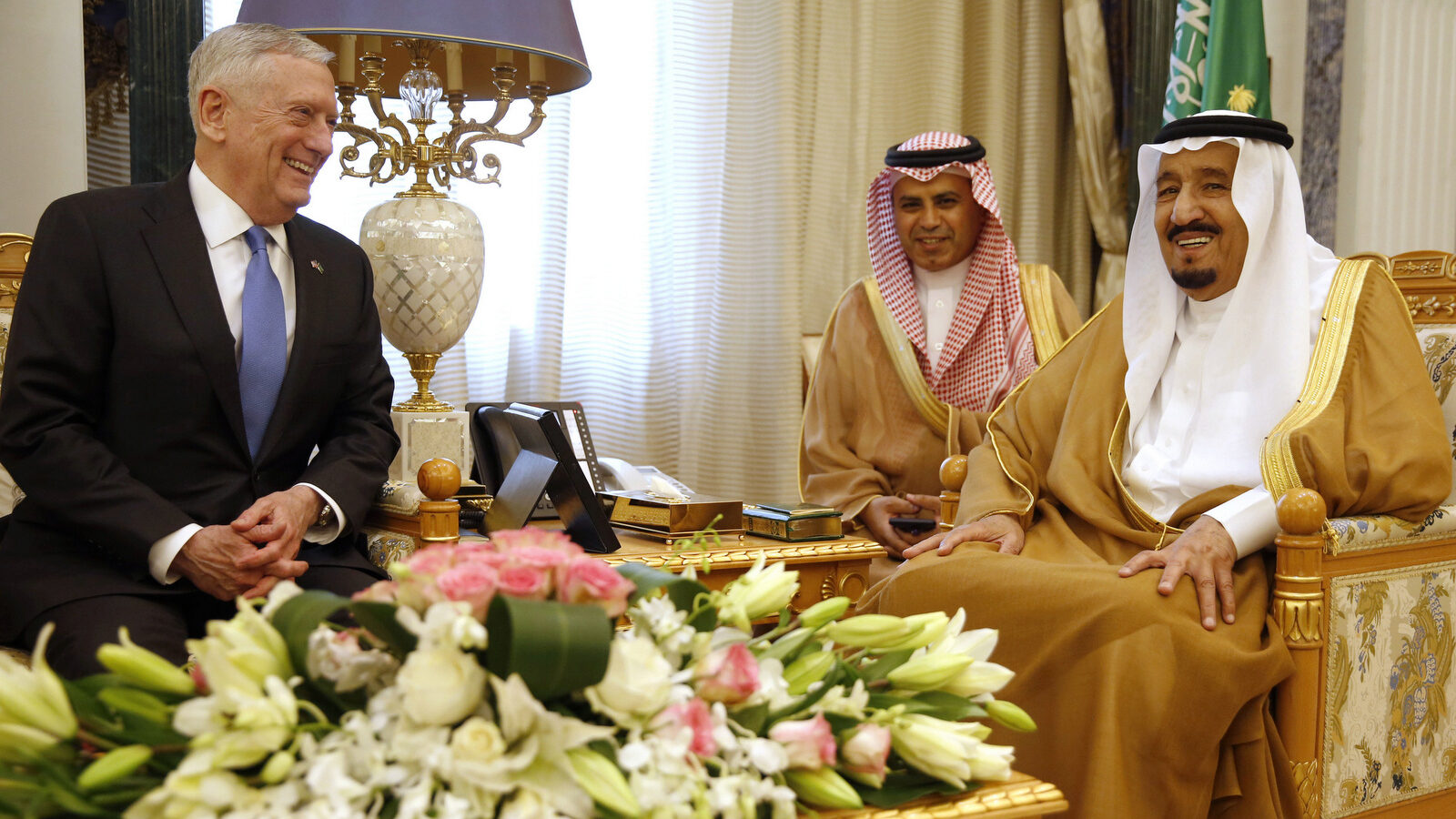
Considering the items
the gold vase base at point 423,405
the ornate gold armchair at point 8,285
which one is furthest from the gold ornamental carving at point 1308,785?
the ornate gold armchair at point 8,285

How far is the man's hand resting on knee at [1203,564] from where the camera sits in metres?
2.24

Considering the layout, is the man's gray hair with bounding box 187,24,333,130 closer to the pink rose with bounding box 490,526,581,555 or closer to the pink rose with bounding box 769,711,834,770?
the pink rose with bounding box 490,526,581,555

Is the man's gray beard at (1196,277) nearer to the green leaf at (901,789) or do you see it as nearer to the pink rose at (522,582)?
the green leaf at (901,789)

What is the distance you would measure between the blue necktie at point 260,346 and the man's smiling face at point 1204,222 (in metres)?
1.93

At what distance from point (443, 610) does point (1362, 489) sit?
205 centimetres

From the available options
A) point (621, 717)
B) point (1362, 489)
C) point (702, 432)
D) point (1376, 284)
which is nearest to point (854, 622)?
point (621, 717)

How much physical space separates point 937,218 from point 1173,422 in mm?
1296

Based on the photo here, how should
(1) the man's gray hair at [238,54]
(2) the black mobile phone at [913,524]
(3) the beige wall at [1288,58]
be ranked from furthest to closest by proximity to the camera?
(3) the beige wall at [1288,58] → (2) the black mobile phone at [913,524] → (1) the man's gray hair at [238,54]

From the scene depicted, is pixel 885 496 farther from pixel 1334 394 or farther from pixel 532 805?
pixel 532 805

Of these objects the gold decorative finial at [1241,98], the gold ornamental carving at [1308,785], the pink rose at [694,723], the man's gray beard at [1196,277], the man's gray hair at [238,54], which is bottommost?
the gold ornamental carving at [1308,785]

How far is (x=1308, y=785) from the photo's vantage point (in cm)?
221

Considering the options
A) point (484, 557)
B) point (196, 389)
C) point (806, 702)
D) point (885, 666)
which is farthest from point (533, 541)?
point (196, 389)

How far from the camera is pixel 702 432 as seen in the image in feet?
16.1

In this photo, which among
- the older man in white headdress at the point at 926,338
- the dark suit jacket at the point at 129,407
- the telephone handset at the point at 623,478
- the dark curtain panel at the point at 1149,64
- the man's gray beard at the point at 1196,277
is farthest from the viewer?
the dark curtain panel at the point at 1149,64
